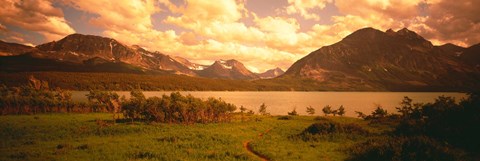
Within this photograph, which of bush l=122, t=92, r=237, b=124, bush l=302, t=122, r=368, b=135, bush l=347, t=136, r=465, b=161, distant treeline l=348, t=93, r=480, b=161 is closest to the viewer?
bush l=347, t=136, r=465, b=161

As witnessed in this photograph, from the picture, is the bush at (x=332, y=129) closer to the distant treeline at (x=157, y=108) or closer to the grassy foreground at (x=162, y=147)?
the grassy foreground at (x=162, y=147)

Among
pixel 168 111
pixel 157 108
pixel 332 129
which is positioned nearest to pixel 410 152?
pixel 332 129

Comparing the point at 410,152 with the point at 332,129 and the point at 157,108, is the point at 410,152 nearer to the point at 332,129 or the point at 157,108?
the point at 332,129

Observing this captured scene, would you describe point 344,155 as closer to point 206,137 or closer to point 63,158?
point 206,137

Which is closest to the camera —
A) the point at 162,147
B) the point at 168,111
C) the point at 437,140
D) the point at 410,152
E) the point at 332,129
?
the point at 410,152

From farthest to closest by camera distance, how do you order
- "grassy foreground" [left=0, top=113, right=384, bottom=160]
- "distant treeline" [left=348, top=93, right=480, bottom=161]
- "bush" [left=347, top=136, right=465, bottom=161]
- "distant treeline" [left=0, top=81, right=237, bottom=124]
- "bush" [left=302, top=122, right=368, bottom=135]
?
"distant treeline" [left=0, top=81, right=237, bottom=124]
"bush" [left=302, top=122, right=368, bottom=135]
"grassy foreground" [left=0, top=113, right=384, bottom=160]
"distant treeline" [left=348, top=93, right=480, bottom=161]
"bush" [left=347, top=136, right=465, bottom=161]

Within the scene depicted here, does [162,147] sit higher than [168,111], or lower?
lower

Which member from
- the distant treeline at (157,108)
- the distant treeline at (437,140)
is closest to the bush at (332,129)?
the distant treeline at (437,140)

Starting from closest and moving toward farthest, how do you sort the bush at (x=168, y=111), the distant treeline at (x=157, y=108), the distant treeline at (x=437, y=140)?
the distant treeline at (x=437, y=140) → the bush at (x=168, y=111) → the distant treeline at (x=157, y=108)

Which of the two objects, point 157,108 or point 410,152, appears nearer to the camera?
point 410,152

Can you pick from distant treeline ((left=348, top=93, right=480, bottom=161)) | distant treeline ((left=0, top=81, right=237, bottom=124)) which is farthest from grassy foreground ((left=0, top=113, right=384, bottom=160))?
distant treeline ((left=0, top=81, right=237, bottom=124))

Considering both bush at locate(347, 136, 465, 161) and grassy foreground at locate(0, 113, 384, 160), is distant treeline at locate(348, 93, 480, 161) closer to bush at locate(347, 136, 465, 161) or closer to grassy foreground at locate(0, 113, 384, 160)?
bush at locate(347, 136, 465, 161)

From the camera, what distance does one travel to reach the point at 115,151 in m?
36.2

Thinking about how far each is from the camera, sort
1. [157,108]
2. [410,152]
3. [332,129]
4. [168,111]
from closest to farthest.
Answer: [410,152] → [332,129] → [168,111] → [157,108]
